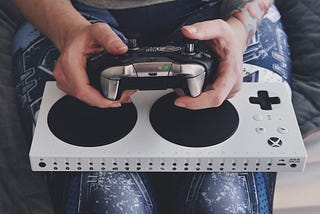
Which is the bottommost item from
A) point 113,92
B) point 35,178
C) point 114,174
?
point 35,178

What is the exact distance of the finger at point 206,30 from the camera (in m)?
0.61

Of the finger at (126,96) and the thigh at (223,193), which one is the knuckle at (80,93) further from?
the thigh at (223,193)

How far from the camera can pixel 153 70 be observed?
60cm

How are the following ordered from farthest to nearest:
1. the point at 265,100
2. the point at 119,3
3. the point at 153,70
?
the point at 119,3
the point at 265,100
the point at 153,70

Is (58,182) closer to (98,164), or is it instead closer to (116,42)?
(98,164)

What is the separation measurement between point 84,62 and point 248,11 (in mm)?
277

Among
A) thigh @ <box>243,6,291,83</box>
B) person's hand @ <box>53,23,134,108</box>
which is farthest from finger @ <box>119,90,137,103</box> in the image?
thigh @ <box>243,6,291,83</box>

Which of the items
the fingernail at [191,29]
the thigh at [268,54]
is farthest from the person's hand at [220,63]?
the thigh at [268,54]

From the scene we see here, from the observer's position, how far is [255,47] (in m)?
0.84

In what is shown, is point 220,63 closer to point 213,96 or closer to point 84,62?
point 213,96

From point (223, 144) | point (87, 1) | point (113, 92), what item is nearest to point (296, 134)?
point (223, 144)

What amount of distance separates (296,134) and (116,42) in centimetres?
24

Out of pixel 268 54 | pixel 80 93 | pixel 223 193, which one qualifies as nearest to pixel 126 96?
pixel 80 93

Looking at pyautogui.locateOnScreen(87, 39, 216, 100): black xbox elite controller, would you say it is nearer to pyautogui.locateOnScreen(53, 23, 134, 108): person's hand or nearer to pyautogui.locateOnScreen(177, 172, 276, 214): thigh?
pyautogui.locateOnScreen(53, 23, 134, 108): person's hand
